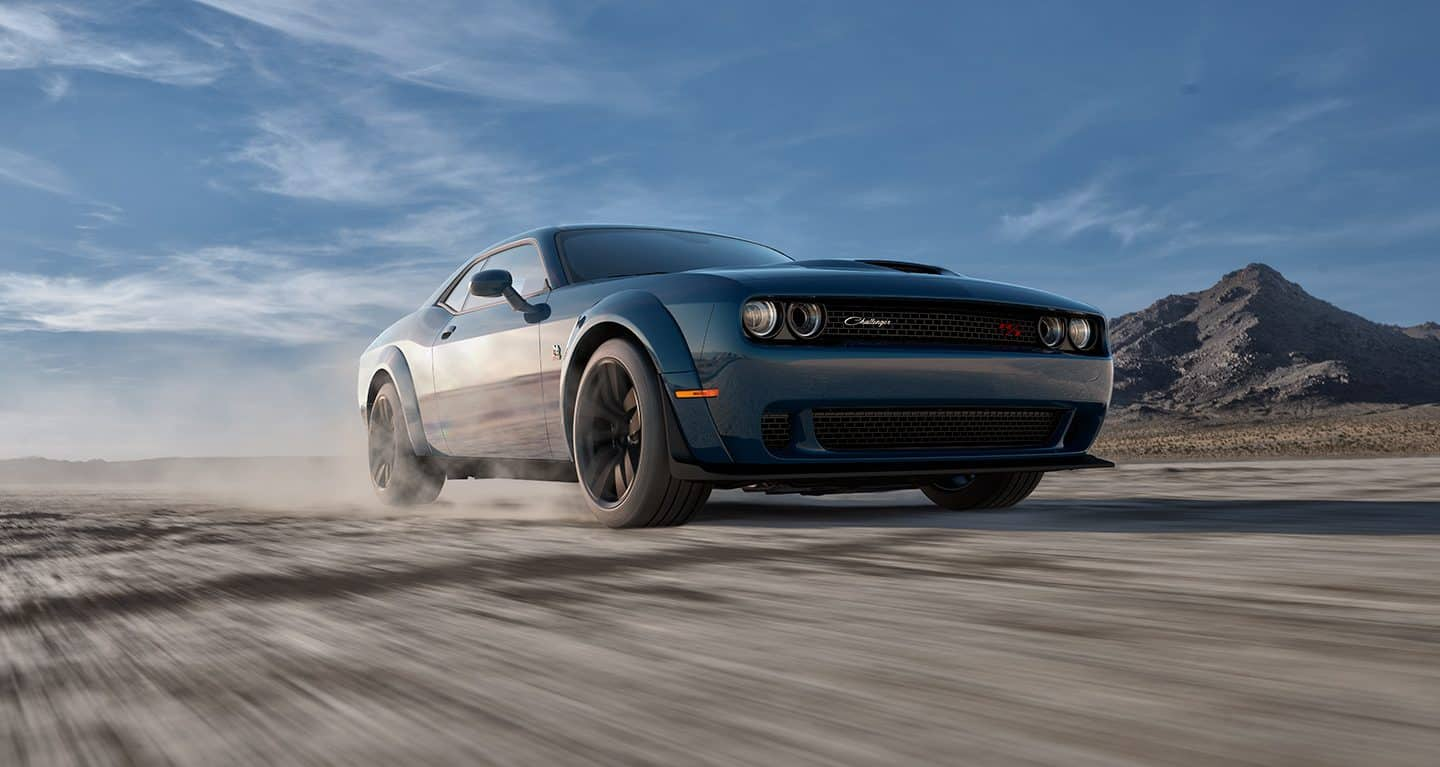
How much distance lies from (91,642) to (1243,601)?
2291 millimetres

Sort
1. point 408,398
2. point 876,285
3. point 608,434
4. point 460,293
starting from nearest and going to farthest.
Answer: point 876,285 < point 608,434 < point 460,293 < point 408,398

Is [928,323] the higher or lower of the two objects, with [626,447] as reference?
higher

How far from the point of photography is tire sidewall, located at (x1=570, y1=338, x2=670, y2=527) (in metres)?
4.66

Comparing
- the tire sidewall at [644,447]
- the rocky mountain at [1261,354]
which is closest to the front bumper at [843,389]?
the tire sidewall at [644,447]

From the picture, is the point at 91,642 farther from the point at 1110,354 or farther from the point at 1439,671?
the point at 1110,354

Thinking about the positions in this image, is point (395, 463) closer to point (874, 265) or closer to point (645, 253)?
point (645, 253)

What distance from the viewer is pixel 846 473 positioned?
14.6 feet

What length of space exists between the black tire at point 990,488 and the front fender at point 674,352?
69.3 inches

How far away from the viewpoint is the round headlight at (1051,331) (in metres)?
5.09

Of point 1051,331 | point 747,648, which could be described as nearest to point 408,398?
point 1051,331

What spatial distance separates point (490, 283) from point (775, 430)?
182cm

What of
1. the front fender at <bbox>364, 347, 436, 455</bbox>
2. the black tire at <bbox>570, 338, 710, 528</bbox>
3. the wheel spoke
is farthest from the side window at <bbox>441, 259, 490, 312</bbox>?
the wheel spoke

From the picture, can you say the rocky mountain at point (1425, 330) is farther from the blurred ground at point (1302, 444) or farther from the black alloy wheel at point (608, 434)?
the black alloy wheel at point (608, 434)

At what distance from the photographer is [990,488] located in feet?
19.4
